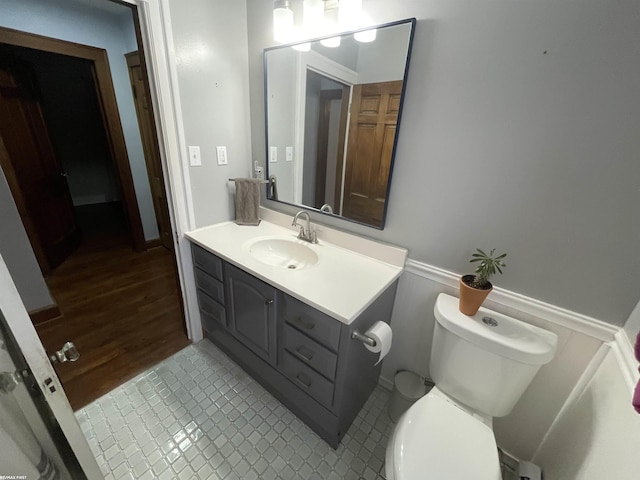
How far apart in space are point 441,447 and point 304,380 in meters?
0.57

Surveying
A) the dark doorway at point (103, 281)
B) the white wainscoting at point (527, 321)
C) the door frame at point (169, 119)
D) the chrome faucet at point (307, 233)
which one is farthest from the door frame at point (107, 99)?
the white wainscoting at point (527, 321)

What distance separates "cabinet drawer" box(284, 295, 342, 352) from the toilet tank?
16.9 inches

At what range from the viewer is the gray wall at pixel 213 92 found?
128 cm

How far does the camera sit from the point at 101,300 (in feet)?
6.92

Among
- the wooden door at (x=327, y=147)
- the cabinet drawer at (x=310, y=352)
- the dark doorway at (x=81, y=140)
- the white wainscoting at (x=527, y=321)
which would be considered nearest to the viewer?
the white wainscoting at (x=527, y=321)

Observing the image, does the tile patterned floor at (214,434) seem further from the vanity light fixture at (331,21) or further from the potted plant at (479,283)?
the vanity light fixture at (331,21)

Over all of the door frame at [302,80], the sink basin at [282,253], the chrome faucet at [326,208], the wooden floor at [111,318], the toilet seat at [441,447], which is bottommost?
the wooden floor at [111,318]

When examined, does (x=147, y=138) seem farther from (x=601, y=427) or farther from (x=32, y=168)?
(x=601, y=427)

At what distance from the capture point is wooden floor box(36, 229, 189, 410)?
A: 1.53 metres

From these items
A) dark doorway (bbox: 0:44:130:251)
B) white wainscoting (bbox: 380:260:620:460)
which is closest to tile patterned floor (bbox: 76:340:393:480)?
white wainscoting (bbox: 380:260:620:460)

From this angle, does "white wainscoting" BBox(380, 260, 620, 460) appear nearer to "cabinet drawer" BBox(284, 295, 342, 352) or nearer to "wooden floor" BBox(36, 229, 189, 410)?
"cabinet drawer" BBox(284, 295, 342, 352)

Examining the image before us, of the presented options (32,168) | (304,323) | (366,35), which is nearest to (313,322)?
(304,323)

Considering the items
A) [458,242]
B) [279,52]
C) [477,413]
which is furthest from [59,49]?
[477,413]

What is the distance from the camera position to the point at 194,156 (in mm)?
1440
